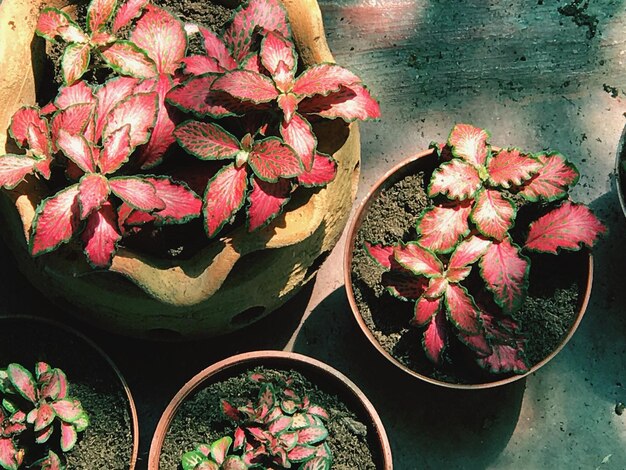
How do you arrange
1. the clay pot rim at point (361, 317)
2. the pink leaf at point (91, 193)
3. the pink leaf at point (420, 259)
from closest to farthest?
the pink leaf at point (91, 193), the pink leaf at point (420, 259), the clay pot rim at point (361, 317)

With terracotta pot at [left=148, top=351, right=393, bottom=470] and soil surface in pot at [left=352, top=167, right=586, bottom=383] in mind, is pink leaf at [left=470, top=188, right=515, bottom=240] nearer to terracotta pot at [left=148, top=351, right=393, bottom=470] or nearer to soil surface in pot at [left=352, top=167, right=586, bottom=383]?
soil surface in pot at [left=352, top=167, right=586, bottom=383]

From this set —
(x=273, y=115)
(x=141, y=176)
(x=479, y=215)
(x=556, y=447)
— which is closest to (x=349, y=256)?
(x=479, y=215)

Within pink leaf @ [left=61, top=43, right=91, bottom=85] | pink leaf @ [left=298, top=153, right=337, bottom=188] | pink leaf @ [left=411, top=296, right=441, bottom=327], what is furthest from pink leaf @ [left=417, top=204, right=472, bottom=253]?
pink leaf @ [left=61, top=43, right=91, bottom=85]

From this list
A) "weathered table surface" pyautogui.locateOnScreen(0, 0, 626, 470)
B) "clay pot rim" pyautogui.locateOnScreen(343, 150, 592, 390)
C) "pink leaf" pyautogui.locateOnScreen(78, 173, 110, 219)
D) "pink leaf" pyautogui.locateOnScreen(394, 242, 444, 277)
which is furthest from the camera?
"weathered table surface" pyautogui.locateOnScreen(0, 0, 626, 470)

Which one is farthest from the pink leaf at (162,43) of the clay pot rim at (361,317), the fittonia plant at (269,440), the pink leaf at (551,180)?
the pink leaf at (551,180)

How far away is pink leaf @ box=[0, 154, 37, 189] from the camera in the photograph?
1.37 meters

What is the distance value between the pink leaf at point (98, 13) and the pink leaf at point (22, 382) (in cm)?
65

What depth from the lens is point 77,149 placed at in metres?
1.36

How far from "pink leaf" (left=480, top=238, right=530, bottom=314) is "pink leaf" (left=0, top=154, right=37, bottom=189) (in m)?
0.90

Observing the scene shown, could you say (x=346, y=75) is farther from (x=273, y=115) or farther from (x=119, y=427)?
(x=119, y=427)

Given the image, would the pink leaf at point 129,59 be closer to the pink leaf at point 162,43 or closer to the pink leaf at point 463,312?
the pink leaf at point 162,43

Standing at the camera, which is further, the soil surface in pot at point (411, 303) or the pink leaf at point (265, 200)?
the soil surface in pot at point (411, 303)

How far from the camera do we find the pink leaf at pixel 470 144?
5.65 ft

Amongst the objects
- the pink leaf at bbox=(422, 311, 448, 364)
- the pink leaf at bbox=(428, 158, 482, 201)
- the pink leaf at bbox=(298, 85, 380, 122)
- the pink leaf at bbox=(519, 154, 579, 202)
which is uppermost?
the pink leaf at bbox=(298, 85, 380, 122)
